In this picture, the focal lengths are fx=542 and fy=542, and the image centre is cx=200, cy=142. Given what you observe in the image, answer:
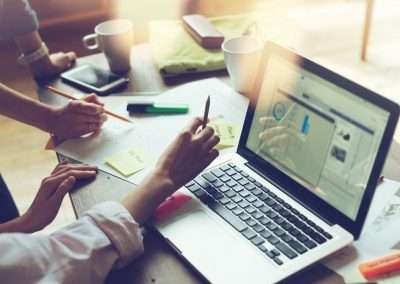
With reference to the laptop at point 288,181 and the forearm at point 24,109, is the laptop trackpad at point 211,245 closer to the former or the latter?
the laptop at point 288,181

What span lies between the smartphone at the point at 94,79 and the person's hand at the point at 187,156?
0.36 metres

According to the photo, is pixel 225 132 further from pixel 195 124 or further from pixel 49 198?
pixel 49 198

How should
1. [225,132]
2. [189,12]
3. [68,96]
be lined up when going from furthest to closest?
[189,12] → [68,96] → [225,132]

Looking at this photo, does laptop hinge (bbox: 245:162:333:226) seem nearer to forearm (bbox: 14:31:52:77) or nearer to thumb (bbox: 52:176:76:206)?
thumb (bbox: 52:176:76:206)

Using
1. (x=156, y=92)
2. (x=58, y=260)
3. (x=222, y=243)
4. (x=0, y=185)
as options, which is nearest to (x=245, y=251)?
(x=222, y=243)

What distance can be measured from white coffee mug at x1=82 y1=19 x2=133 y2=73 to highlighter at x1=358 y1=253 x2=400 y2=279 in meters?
0.78

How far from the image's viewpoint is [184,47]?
4.45 ft

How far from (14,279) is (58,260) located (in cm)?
6

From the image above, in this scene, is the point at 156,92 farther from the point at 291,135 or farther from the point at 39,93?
the point at 291,135

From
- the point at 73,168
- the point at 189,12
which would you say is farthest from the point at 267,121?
the point at 189,12

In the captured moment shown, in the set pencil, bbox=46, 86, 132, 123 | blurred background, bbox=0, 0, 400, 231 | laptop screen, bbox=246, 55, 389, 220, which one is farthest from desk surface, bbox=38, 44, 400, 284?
blurred background, bbox=0, 0, 400, 231

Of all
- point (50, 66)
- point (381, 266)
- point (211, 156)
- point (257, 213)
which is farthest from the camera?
point (50, 66)

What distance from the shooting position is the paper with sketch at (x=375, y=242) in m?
0.73

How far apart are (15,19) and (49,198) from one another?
55 centimetres
